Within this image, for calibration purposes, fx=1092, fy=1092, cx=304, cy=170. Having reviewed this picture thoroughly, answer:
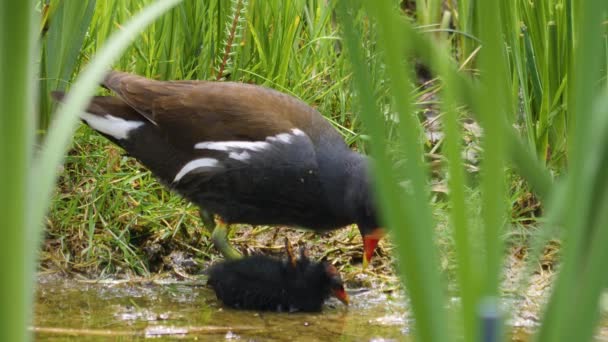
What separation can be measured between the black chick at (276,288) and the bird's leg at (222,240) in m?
0.33

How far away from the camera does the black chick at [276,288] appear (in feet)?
12.3

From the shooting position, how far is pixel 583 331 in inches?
39.7

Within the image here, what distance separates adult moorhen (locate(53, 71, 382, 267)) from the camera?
407 centimetres

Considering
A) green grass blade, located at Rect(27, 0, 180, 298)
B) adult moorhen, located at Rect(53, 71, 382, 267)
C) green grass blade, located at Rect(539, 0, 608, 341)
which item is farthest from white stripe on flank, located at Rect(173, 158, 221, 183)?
green grass blade, located at Rect(539, 0, 608, 341)

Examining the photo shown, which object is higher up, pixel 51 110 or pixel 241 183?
pixel 51 110

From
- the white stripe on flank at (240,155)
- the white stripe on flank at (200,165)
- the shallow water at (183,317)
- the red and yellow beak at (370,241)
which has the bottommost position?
the shallow water at (183,317)

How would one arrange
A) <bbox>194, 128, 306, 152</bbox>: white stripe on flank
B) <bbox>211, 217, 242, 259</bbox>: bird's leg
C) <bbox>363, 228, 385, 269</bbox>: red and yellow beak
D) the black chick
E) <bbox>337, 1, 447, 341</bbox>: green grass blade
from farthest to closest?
1. <bbox>211, 217, 242, 259</bbox>: bird's leg
2. <bbox>194, 128, 306, 152</bbox>: white stripe on flank
3. <bbox>363, 228, 385, 269</bbox>: red and yellow beak
4. the black chick
5. <bbox>337, 1, 447, 341</bbox>: green grass blade

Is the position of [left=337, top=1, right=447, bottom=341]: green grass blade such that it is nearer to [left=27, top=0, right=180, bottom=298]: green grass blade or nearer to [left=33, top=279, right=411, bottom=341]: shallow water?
[left=27, top=0, right=180, bottom=298]: green grass blade

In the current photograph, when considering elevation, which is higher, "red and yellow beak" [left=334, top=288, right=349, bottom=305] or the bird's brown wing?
the bird's brown wing

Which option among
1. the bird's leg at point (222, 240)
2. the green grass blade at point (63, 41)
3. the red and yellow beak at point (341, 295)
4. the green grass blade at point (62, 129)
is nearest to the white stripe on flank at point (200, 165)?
the bird's leg at point (222, 240)

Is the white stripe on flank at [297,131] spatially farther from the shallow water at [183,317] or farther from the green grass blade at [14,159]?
the green grass blade at [14,159]

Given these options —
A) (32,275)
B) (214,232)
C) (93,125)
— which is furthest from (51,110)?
(32,275)

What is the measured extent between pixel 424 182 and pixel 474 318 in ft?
0.44

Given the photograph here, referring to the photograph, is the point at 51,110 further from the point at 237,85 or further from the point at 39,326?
the point at 39,326
